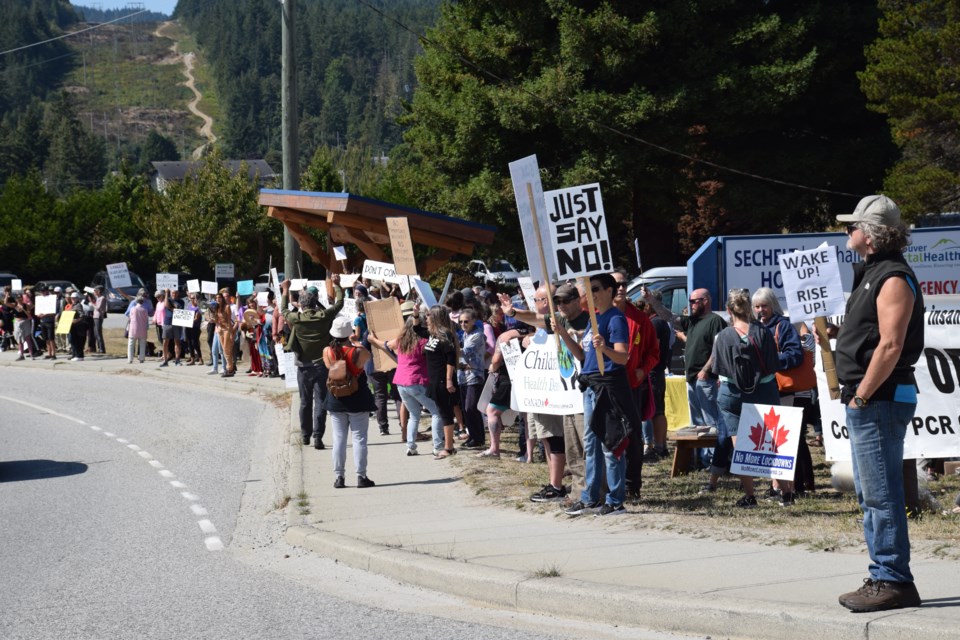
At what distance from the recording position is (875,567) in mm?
5848

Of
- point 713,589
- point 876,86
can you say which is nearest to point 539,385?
point 713,589

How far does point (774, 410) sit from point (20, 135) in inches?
6814

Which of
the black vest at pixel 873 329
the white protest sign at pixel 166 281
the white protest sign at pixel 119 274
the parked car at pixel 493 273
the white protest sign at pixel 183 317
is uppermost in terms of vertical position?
the parked car at pixel 493 273

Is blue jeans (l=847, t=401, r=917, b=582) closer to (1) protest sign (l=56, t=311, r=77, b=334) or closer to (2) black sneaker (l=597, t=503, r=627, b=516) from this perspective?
(2) black sneaker (l=597, t=503, r=627, b=516)

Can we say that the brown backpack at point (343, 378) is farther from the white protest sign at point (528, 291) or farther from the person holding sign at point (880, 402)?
the person holding sign at point (880, 402)

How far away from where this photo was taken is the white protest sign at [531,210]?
9.14m

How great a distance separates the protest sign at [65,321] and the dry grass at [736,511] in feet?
67.5

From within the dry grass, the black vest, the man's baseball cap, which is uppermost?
the man's baseball cap

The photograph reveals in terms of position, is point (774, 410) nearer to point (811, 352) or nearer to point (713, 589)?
point (811, 352)

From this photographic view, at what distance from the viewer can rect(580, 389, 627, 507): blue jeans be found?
9.02 meters

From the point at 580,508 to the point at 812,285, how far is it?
2.61 m

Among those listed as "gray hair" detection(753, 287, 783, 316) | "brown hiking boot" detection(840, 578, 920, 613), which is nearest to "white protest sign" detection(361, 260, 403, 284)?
"gray hair" detection(753, 287, 783, 316)

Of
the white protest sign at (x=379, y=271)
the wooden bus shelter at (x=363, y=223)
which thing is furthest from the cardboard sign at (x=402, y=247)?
the wooden bus shelter at (x=363, y=223)

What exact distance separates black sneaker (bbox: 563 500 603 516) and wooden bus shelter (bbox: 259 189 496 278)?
1220 centimetres
